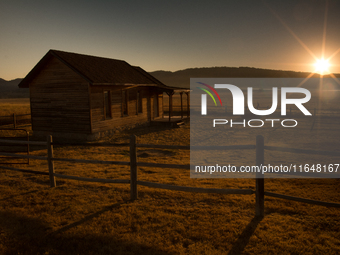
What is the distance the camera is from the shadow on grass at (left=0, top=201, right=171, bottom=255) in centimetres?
388

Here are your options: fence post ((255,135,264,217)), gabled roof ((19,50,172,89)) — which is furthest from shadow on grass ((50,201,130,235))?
gabled roof ((19,50,172,89))

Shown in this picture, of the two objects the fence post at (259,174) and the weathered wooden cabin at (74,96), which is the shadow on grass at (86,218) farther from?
the weathered wooden cabin at (74,96)

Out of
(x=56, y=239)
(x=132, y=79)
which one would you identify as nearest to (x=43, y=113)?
(x=132, y=79)

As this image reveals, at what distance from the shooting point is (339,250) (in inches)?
149

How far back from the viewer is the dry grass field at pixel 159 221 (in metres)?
3.97

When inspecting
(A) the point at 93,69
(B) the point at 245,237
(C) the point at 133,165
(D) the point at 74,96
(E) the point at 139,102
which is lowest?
(B) the point at 245,237

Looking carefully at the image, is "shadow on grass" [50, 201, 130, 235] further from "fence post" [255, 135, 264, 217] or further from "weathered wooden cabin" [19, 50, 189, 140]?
"weathered wooden cabin" [19, 50, 189, 140]

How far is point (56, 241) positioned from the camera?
4.16 meters

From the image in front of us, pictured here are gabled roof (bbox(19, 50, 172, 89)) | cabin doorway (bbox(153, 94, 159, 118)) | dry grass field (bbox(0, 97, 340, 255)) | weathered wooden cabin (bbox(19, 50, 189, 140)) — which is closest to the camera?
dry grass field (bbox(0, 97, 340, 255))

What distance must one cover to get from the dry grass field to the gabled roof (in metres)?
9.76

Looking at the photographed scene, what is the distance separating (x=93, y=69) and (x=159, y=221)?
15104mm

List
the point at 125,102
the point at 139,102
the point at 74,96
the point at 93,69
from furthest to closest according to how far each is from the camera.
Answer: the point at 139,102 → the point at 125,102 → the point at 93,69 → the point at 74,96

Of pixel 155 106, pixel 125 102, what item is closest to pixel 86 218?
pixel 125 102

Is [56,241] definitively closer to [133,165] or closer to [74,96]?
[133,165]
